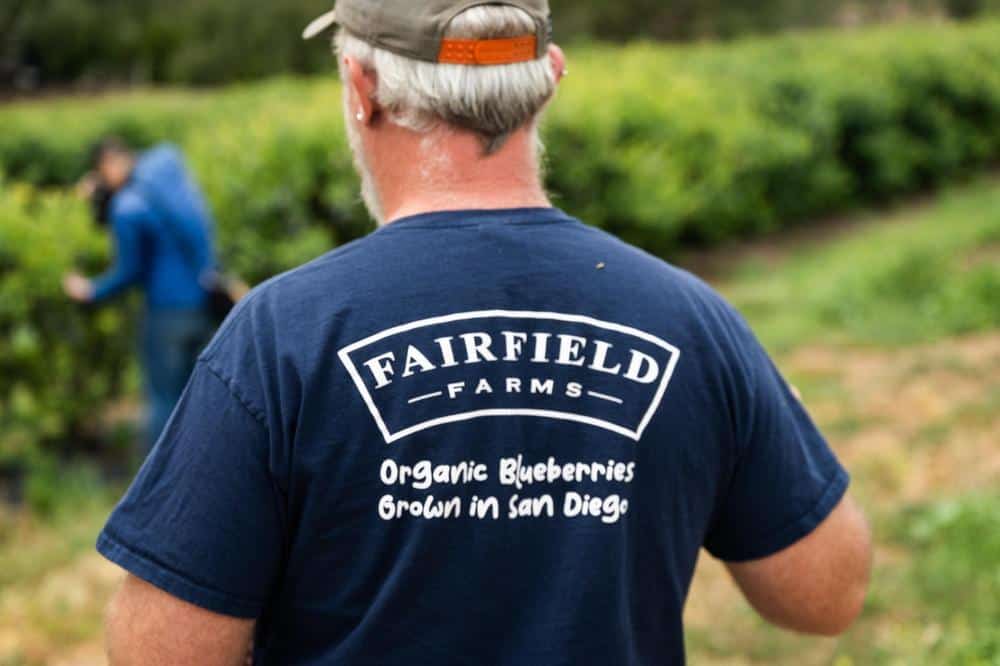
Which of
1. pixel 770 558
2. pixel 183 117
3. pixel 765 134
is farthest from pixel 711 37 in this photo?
pixel 770 558

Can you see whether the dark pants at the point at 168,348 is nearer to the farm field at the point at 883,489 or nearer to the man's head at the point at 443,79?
the farm field at the point at 883,489

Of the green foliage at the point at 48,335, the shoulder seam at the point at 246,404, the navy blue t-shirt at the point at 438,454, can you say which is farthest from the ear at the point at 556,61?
the green foliage at the point at 48,335

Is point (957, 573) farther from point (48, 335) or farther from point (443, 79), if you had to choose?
point (48, 335)

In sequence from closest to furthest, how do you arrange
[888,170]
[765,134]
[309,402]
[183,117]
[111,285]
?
[309,402] < [111,285] < [765,134] < [888,170] < [183,117]

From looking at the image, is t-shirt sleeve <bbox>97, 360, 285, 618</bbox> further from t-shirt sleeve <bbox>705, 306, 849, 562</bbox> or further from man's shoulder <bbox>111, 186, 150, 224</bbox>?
man's shoulder <bbox>111, 186, 150, 224</bbox>

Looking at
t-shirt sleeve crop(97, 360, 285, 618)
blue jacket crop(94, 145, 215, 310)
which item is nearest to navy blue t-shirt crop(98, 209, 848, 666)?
t-shirt sleeve crop(97, 360, 285, 618)

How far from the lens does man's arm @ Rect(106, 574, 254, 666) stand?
5.19 ft

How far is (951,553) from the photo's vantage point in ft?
14.9

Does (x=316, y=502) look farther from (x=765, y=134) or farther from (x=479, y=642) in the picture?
(x=765, y=134)

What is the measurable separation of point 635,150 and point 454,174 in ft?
28.2

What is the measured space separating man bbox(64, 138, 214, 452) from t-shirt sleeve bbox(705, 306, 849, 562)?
453 centimetres

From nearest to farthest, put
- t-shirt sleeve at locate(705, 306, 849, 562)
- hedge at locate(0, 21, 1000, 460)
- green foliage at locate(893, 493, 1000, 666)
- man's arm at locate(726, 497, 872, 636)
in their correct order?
1. t-shirt sleeve at locate(705, 306, 849, 562)
2. man's arm at locate(726, 497, 872, 636)
3. green foliage at locate(893, 493, 1000, 666)
4. hedge at locate(0, 21, 1000, 460)

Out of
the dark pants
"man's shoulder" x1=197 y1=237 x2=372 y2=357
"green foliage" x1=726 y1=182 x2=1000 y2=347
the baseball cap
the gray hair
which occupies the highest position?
the baseball cap

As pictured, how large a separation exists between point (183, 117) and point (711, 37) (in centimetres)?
1559
